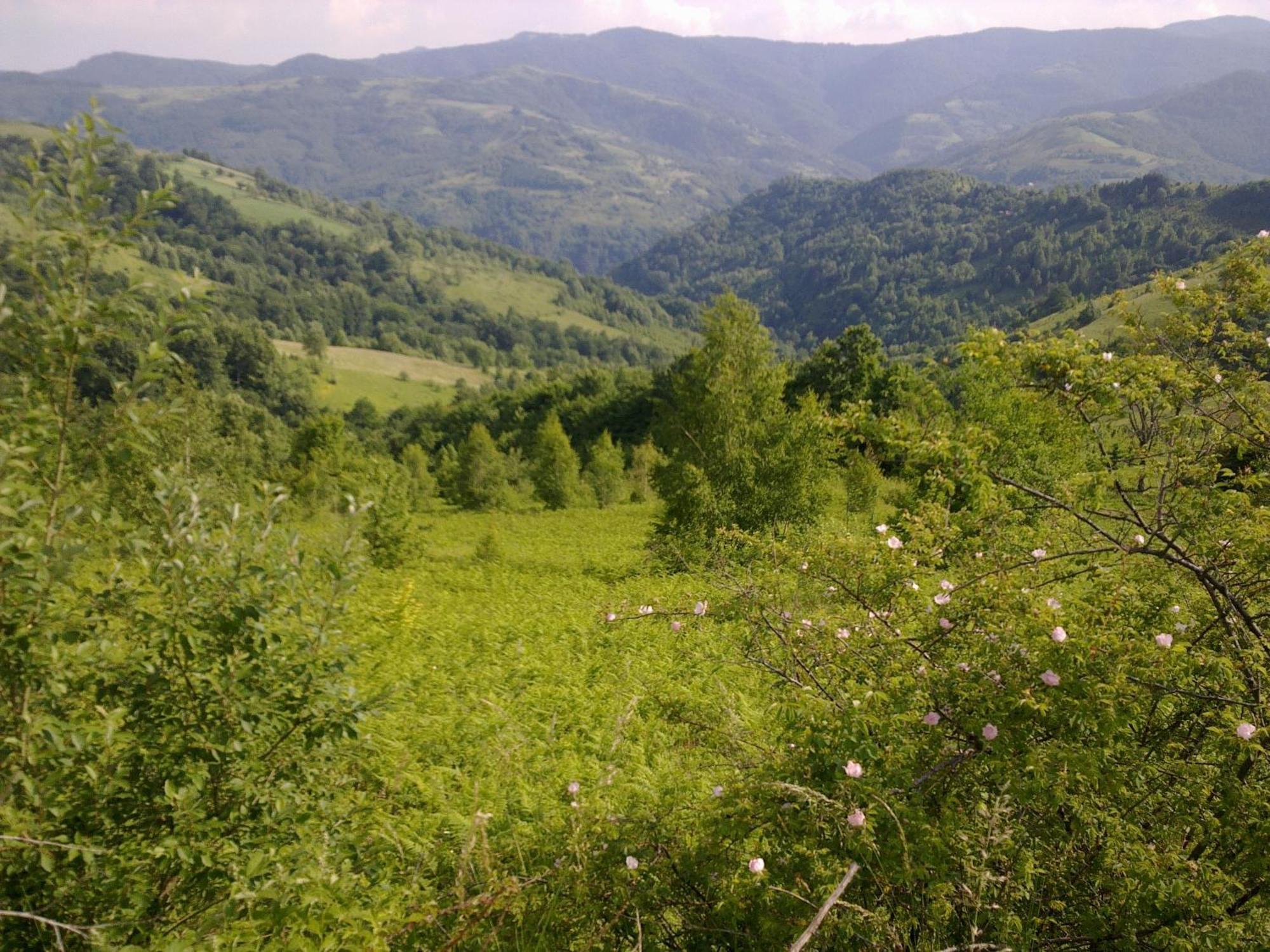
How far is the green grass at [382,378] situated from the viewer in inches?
4656

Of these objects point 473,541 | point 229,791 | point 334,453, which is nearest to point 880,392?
point 473,541

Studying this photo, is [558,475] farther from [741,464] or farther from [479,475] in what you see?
[741,464]

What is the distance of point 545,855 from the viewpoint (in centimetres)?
480

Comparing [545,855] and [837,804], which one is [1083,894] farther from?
[545,855]

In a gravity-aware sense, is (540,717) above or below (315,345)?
above

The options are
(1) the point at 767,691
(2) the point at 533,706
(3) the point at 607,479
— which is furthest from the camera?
(3) the point at 607,479

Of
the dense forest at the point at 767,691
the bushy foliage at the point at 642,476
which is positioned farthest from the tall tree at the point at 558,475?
the dense forest at the point at 767,691

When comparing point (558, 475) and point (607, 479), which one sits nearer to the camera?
point (558, 475)

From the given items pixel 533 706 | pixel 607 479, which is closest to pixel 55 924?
pixel 533 706

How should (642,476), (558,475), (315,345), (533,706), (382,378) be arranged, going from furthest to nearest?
(382,378)
(315,345)
(642,476)
(558,475)
(533,706)

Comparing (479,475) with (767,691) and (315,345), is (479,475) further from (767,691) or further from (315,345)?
(315,345)

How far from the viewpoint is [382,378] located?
132 metres

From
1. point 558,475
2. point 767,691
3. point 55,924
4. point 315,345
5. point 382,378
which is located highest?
point 55,924

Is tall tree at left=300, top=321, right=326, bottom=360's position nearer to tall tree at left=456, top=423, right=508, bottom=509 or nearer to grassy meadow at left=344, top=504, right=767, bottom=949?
tall tree at left=456, top=423, right=508, bottom=509
